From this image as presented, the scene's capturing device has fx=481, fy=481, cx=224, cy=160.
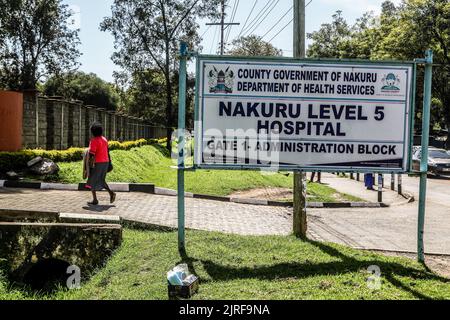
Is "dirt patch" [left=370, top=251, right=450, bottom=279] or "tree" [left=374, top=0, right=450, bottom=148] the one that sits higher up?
Answer: "tree" [left=374, top=0, right=450, bottom=148]

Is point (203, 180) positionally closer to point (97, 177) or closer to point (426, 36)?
point (97, 177)

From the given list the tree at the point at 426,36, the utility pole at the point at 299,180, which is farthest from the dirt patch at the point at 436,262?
the tree at the point at 426,36

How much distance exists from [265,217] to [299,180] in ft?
11.5

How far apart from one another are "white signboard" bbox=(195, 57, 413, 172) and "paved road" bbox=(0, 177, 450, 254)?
2.09 meters

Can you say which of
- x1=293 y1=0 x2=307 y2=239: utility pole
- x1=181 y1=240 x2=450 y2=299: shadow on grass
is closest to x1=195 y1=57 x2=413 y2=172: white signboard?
x1=293 y1=0 x2=307 y2=239: utility pole

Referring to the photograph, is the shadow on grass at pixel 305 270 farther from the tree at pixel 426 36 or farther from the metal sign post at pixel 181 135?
the tree at pixel 426 36

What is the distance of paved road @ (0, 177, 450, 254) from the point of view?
8.57 metres

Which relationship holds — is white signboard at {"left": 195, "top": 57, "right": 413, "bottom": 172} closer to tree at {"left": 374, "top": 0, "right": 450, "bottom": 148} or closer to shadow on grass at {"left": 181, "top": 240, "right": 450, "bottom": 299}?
shadow on grass at {"left": 181, "top": 240, "right": 450, "bottom": 299}

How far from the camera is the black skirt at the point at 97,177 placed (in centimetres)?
918

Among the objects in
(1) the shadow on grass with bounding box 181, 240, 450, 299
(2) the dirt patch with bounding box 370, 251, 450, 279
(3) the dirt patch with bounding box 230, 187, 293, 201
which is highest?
(1) the shadow on grass with bounding box 181, 240, 450, 299

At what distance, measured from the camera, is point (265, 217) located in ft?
35.4

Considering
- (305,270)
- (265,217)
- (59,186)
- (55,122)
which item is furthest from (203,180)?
(305,270)

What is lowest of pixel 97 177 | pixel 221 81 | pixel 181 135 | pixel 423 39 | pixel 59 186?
pixel 59 186

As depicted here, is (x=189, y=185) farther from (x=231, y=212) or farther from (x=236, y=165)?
(x=236, y=165)
